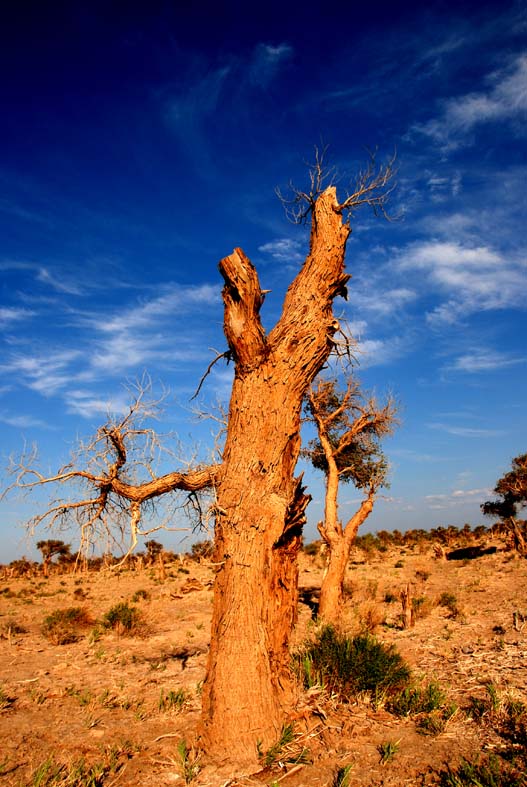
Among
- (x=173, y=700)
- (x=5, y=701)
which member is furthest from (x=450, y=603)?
(x=5, y=701)

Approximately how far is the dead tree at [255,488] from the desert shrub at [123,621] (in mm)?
8311

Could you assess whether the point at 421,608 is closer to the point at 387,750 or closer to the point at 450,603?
the point at 450,603

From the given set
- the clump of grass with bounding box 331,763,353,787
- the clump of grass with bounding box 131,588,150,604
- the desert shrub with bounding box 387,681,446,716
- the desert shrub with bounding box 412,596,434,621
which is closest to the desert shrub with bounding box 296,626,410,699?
the desert shrub with bounding box 387,681,446,716

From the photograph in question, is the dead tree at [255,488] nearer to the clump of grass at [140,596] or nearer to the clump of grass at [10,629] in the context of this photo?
the clump of grass at [10,629]

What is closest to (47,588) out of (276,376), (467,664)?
(467,664)

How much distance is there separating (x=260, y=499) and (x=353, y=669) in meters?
3.36

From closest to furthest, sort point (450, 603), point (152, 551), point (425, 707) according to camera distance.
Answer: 1. point (425, 707)
2. point (450, 603)
3. point (152, 551)

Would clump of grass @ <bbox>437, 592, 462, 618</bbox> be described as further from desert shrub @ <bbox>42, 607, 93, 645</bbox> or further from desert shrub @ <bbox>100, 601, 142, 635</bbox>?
desert shrub @ <bbox>42, 607, 93, 645</bbox>

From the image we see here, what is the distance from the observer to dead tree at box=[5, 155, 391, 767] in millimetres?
5426

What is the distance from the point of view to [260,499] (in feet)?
19.2

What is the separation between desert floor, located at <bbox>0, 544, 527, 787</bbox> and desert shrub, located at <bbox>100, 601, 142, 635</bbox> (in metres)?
0.21

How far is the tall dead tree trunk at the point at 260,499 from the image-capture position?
5410mm

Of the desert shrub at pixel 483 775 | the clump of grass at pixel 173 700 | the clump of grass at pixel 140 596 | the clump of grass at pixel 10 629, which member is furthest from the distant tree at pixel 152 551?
the desert shrub at pixel 483 775

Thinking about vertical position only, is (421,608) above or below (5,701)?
above
